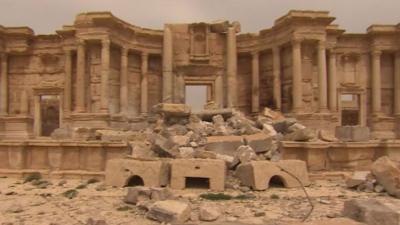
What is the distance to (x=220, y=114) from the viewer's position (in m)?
13.9

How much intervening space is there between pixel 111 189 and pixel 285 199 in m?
4.31

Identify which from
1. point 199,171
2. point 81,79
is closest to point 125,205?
point 199,171

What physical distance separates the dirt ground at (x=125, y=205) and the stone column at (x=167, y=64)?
30.5ft

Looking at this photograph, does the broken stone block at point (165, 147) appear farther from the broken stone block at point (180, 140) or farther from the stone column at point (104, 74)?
the stone column at point (104, 74)

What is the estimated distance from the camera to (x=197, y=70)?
18359 millimetres

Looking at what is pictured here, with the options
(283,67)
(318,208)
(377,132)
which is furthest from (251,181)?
(377,132)

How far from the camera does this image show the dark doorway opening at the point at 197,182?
8.87m

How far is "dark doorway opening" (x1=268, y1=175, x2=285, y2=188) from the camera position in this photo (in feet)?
29.3

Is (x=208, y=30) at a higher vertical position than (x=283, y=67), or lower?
higher

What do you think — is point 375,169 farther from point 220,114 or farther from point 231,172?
point 220,114

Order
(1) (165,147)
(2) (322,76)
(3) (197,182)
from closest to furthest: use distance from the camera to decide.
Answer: (3) (197,182), (1) (165,147), (2) (322,76)

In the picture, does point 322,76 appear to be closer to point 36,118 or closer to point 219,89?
point 219,89

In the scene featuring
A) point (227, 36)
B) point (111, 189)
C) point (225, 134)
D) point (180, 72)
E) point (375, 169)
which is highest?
point (227, 36)

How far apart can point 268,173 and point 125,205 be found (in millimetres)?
3672
